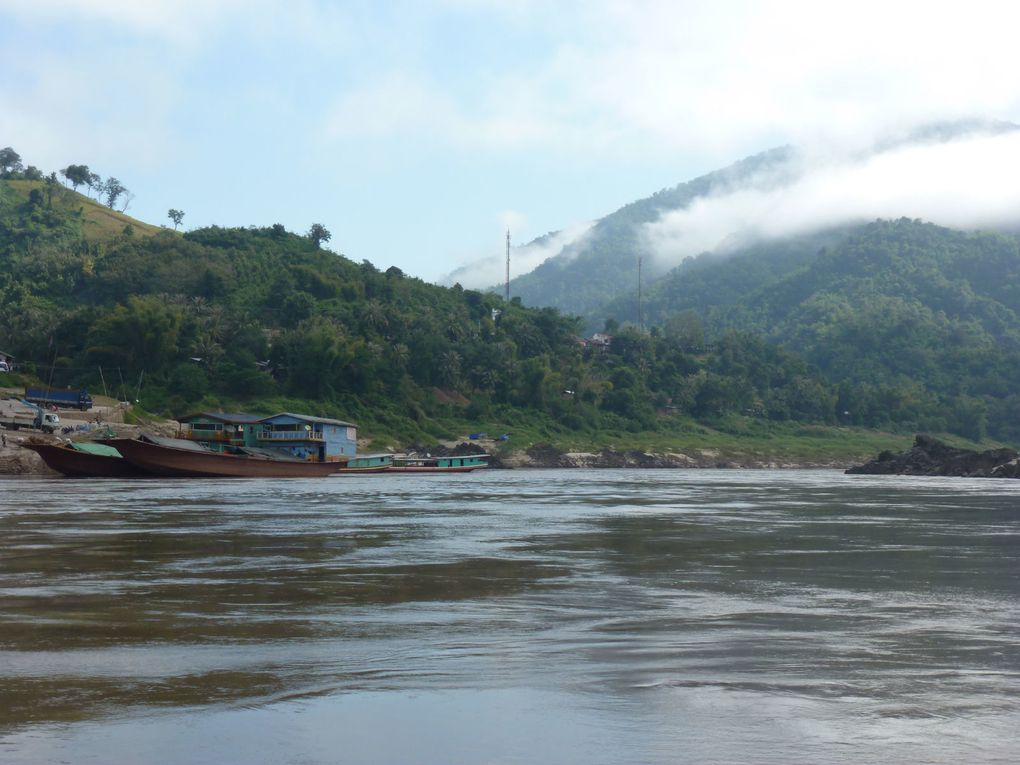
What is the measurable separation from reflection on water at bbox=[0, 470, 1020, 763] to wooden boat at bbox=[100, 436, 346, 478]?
39665 mm

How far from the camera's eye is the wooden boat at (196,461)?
64125 mm

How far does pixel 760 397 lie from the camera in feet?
520

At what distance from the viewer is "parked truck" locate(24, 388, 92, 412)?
82938 millimetres

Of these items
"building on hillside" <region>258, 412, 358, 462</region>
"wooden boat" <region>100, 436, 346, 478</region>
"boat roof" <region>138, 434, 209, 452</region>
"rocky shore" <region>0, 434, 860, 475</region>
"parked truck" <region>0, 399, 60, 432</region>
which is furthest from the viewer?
"rocky shore" <region>0, 434, 860, 475</region>

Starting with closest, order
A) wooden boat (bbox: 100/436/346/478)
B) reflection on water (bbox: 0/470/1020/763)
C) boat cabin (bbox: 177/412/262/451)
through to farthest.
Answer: reflection on water (bbox: 0/470/1020/763) → wooden boat (bbox: 100/436/346/478) → boat cabin (bbox: 177/412/262/451)

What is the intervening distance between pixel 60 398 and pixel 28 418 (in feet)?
33.5

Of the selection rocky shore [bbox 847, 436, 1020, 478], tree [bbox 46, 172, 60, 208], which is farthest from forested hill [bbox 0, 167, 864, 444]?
rocky shore [bbox 847, 436, 1020, 478]

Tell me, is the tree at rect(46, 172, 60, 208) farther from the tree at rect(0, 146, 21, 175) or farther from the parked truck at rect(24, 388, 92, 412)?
the parked truck at rect(24, 388, 92, 412)

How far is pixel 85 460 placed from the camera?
62.6 m

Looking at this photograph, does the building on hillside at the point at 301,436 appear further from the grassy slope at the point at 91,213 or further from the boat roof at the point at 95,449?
the grassy slope at the point at 91,213

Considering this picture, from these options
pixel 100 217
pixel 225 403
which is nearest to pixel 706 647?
pixel 225 403

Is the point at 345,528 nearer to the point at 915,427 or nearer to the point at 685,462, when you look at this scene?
the point at 685,462

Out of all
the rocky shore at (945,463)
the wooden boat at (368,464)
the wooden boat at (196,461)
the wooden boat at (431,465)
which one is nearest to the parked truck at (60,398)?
the wooden boat at (196,461)

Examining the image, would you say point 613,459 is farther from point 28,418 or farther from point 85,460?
point 85,460
